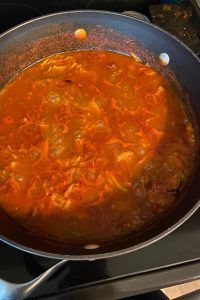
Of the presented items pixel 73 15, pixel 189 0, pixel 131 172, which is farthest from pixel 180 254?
pixel 189 0

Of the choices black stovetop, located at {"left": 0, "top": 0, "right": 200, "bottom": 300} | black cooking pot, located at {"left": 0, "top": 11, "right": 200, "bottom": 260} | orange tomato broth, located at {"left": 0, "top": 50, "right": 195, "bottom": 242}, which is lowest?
black stovetop, located at {"left": 0, "top": 0, "right": 200, "bottom": 300}

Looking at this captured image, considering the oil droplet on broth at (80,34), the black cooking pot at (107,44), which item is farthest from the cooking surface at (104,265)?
the oil droplet on broth at (80,34)

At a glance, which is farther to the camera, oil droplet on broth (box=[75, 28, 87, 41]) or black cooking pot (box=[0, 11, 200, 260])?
oil droplet on broth (box=[75, 28, 87, 41])

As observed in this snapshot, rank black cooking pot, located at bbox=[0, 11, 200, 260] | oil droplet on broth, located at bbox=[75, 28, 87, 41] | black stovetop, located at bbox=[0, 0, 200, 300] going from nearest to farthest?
black stovetop, located at bbox=[0, 0, 200, 300]
black cooking pot, located at bbox=[0, 11, 200, 260]
oil droplet on broth, located at bbox=[75, 28, 87, 41]

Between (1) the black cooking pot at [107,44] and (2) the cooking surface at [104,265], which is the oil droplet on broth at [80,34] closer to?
(1) the black cooking pot at [107,44]

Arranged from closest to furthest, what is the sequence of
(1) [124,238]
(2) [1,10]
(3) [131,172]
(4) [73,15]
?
(1) [124,238] < (3) [131,172] < (4) [73,15] < (2) [1,10]

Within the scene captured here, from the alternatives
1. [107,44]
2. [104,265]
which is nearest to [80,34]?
[107,44]

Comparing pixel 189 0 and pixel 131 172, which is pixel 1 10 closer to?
pixel 189 0

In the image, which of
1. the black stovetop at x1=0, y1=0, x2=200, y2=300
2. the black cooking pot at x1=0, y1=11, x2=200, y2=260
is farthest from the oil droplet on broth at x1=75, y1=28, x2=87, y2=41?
the black stovetop at x1=0, y1=0, x2=200, y2=300

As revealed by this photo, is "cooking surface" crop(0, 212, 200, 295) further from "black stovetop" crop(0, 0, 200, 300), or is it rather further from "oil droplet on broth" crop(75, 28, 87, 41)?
"oil droplet on broth" crop(75, 28, 87, 41)
